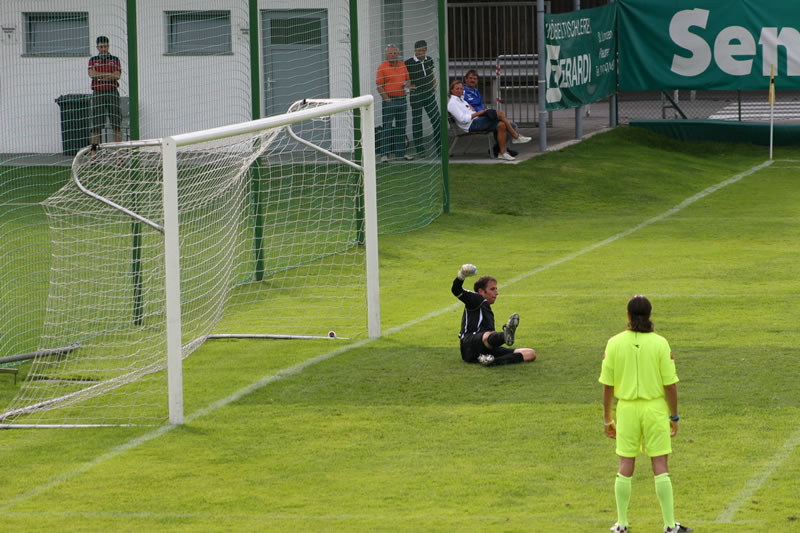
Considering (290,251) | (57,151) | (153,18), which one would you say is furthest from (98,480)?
(153,18)

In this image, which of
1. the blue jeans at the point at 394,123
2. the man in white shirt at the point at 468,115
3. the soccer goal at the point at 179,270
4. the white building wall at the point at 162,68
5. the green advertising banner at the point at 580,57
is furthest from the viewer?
the green advertising banner at the point at 580,57

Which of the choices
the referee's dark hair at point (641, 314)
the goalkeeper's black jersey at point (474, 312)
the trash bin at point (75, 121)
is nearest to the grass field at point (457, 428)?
the goalkeeper's black jersey at point (474, 312)

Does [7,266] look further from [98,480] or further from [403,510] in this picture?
[403,510]

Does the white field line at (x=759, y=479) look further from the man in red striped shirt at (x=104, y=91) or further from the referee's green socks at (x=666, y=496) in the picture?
the man in red striped shirt at (x=104, y=91)

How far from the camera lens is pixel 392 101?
1970 centimetres

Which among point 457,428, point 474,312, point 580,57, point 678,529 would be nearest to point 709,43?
point 580,57

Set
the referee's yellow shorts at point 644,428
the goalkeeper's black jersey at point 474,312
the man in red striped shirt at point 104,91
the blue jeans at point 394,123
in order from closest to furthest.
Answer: the referee's yellow shorts at point 644,428 → the goalkeeper's black jersey at point 474,312 → the man in red striped shirt at point 104,91 → the blue jeans at point 394,123

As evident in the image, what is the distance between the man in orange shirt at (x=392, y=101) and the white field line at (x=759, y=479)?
38.5 ft

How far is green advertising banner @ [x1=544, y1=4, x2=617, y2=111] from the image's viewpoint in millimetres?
24044

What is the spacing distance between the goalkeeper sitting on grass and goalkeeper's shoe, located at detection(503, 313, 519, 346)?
0.09 meters

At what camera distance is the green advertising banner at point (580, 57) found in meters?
24.0

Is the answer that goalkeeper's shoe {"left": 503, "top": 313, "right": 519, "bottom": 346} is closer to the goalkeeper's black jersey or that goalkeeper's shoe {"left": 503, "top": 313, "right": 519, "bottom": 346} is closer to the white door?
the goalkeeper's black jersey

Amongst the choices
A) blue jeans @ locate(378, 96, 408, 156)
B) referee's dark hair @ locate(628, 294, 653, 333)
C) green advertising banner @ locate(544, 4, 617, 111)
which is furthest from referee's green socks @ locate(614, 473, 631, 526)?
green advertising banner @ locate(544, 4, 617, 111)

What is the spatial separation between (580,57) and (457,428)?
1734 cm
